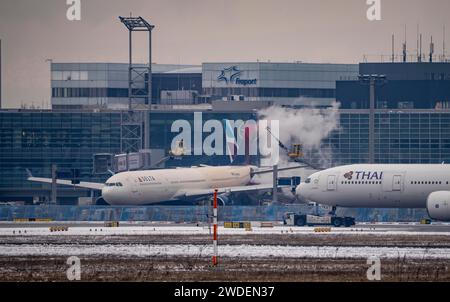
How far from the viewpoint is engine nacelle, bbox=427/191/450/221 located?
265 ft

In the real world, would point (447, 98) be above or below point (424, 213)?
above

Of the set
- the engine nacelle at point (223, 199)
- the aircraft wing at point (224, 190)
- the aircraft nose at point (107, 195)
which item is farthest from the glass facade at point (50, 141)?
the aircraft nose at point (107, 195)

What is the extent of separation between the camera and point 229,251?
5541cm

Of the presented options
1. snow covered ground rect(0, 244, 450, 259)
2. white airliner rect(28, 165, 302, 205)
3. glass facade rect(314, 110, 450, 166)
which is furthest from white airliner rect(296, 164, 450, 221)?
glass facade rect(314, 110, 450, 166)

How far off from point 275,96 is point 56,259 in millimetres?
142259

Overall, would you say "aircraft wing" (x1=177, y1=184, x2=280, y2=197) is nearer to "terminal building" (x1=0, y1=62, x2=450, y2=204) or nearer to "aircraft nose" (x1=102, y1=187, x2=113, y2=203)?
"aircraft nose" (x1=102, y1=187, x2=113, y2=203)

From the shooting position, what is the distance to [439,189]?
85.1 meters

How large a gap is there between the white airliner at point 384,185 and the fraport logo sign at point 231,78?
342ft

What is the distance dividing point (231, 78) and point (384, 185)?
10753cm

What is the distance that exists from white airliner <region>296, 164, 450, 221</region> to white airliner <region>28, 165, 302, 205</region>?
2761cm

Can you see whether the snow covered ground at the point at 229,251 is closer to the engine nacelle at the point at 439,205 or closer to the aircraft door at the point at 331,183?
the engine nacelle at the point at 439,205

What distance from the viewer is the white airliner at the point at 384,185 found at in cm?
8538
